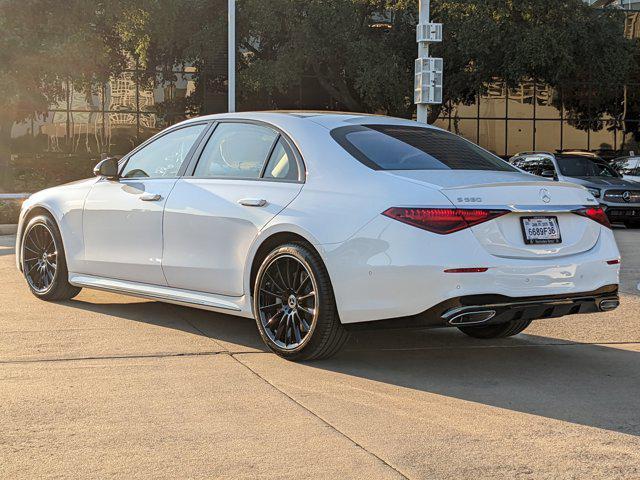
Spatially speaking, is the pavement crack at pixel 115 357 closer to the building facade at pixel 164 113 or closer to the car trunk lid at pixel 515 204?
the car trunk lid at pixel 515 204

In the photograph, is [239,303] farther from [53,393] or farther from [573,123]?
[573,123]

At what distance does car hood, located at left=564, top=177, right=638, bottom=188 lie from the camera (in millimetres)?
22078

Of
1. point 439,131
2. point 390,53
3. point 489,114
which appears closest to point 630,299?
point 439,131

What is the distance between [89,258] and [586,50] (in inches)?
1119

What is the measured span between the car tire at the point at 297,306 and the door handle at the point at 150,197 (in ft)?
4.41

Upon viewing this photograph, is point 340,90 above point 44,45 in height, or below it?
below

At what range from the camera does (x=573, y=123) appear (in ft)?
153

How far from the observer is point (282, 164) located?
671cm

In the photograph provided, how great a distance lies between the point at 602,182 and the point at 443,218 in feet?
57.6

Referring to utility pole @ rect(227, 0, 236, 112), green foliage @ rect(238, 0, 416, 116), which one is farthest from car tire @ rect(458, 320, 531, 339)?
green foliage @ rect(238, 0, 416, 116)

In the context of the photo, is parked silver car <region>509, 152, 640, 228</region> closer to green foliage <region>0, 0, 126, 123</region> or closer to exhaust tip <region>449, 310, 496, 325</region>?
green foliage <region>0, 0, 126, 123</region>

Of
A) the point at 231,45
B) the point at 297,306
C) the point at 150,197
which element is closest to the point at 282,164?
the point at 297,306

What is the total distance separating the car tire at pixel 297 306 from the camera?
6.08 metres

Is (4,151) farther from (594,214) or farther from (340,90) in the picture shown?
(594,214)
